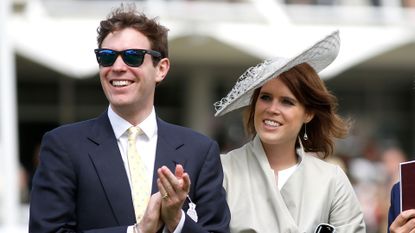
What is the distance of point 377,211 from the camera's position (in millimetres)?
13539

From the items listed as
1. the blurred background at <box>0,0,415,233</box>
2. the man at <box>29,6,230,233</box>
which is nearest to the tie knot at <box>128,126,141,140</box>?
the man at <box>29,6,230,233</box>

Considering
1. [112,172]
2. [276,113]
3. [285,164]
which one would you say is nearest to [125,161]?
[112,172]

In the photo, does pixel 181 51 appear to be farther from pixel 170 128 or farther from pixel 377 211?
pixel 170 128

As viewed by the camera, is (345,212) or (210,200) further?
(345,212)

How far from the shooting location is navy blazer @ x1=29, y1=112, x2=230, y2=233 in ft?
13.7

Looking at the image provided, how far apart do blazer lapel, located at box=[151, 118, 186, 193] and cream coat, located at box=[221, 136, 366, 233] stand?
506 millimetres

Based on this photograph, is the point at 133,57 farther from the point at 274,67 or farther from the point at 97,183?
the point at 274,67

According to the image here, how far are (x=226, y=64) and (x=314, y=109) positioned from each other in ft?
53.0

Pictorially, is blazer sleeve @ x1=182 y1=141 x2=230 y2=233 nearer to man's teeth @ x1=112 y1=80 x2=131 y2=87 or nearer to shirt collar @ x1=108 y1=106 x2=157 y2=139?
shirt collar @ x1=108 y1=106 x2=157 y2=139

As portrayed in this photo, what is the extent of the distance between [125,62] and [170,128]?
397 mm

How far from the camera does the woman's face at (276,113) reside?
4902mm

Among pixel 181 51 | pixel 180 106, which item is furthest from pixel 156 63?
pixel 180 106

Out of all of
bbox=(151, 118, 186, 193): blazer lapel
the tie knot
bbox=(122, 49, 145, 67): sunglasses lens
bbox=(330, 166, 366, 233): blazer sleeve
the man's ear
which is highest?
bbox=(122, 49, 145, 67): sunglasses lens

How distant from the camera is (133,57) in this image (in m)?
4.29
